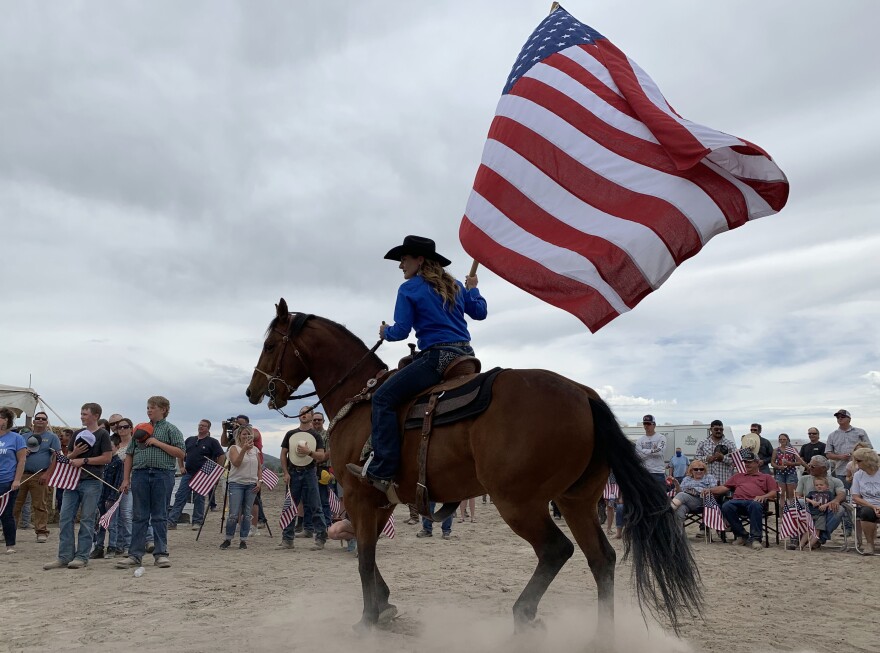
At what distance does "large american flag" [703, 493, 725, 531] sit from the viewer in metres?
12.1

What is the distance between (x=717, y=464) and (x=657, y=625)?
800cm

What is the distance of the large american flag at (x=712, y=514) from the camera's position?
477 inches

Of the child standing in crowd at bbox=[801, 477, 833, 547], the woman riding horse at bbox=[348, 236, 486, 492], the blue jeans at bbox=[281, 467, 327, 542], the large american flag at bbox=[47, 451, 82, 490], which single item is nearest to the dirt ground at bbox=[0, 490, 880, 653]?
the blue jeans at bbox=[281, 467, 327, 542]

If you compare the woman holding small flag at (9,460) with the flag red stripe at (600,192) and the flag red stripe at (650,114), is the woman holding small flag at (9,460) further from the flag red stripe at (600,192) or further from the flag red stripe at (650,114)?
the flag red stripe at (650,114)

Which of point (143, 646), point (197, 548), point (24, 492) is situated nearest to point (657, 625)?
point (143, 646)

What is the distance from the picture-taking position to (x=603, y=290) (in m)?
5.78

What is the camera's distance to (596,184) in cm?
624

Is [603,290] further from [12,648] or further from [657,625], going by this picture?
[12,648]

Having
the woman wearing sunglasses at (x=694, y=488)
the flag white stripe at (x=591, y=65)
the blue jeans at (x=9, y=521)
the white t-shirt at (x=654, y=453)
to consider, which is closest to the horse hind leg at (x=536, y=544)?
the flag white stripe at (x=591, y=65)

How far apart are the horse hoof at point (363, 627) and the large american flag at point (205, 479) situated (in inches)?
294

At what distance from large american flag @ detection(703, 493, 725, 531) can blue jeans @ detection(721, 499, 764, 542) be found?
151 mm

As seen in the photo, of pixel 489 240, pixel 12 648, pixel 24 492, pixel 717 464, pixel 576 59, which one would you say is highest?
pixel 576 59

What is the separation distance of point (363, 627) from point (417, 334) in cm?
247

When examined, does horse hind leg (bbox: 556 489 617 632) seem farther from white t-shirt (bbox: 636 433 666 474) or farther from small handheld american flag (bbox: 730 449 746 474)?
small handheld american flag (bbox: 730 449 746 474)
